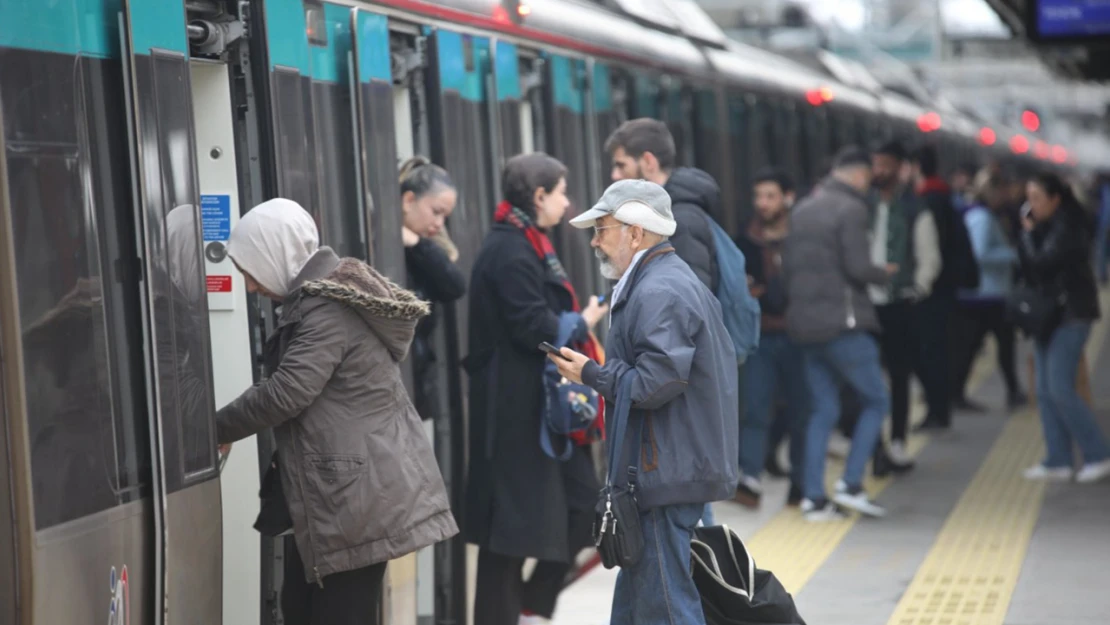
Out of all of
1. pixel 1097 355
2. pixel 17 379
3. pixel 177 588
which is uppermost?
pixel 17 379

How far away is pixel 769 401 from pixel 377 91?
4297mm

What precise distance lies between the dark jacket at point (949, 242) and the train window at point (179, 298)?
Result: 775cm

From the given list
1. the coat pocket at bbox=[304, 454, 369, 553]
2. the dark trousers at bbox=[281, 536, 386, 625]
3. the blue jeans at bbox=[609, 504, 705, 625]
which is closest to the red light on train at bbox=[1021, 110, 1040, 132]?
the blue jeans at bbox=[609, 504, 705, 625]

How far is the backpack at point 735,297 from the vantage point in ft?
22.9

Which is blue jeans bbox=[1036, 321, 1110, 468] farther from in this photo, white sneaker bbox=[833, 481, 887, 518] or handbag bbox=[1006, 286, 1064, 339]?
white sneaker bbox=[833, 481, 887, 518]

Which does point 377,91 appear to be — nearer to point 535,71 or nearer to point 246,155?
point 246,155

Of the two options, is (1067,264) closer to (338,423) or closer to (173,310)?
(338,423)

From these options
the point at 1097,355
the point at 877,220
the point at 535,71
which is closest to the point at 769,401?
the point at 877,220

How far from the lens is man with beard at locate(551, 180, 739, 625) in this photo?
17.2ft

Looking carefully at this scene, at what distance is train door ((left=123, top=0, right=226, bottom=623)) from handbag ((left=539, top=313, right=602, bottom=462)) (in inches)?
65.0

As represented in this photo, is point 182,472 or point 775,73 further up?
point 775,73

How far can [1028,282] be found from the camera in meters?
10.8

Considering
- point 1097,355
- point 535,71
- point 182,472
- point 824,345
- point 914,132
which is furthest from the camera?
point 914,132

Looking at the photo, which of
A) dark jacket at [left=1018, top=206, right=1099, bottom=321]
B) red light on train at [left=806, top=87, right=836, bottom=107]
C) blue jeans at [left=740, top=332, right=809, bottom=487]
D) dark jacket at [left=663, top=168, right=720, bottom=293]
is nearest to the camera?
dark jacket at [left=663, top=168, right=720, bottom=293]
